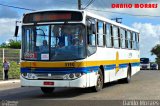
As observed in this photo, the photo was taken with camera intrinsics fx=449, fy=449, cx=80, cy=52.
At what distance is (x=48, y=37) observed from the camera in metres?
17.3

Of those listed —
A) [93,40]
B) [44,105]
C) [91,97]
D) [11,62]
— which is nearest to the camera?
[44,105]

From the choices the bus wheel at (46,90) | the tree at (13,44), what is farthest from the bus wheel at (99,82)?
the tree at (13,44)

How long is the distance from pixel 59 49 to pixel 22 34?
179cm

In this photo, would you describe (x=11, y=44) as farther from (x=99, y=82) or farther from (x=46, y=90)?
(x=99, y=82)

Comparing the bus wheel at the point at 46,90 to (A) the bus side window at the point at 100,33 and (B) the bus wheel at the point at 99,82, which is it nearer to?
(B) the bus wheel at the point at 99,82

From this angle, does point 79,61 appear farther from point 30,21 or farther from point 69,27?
point 30,21

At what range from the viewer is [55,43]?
676 inches

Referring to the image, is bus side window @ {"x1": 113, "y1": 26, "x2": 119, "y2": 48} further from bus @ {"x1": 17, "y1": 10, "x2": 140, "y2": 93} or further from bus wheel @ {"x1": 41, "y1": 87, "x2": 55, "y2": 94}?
bus wheel @ {"x1": 41, "y1": 87, "x2": 55, "y2": 94}

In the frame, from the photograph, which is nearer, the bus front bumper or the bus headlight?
the bus front bumper

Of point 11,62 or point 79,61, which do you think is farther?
point 11,62

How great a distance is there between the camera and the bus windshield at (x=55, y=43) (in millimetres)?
16938

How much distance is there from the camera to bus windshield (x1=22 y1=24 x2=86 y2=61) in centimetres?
1694

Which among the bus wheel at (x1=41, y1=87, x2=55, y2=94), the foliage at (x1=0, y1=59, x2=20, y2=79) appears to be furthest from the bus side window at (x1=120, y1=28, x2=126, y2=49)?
the foliage at (x1=0, y1=59, x2=20, y2=79)

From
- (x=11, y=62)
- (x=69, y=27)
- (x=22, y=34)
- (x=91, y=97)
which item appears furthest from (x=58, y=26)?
(x=11, y=62)
